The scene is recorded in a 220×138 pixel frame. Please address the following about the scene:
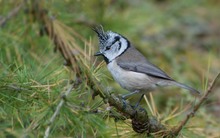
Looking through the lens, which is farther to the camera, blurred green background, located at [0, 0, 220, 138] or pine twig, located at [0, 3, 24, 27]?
pine twig, located at [0, 3, 24, 27]

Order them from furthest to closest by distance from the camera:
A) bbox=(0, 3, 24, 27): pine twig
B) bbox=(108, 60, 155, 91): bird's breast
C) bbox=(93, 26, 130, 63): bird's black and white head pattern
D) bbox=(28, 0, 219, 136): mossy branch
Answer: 1. bbox=(0, 3, 24, 27): pine twig
2. bbox=(108, 60, 155, 91): bird's breast
3. bbox=(93, 26, 130, 63): bird's black and white head pattern
4. bbox=(28, 0, 219, 136): mossy branch

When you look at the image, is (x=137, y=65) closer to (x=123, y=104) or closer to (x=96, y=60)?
(x=96, y=60)

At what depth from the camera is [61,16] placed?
9.84 feet

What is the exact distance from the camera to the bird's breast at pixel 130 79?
7.98 ft

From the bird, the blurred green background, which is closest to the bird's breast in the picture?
the bird

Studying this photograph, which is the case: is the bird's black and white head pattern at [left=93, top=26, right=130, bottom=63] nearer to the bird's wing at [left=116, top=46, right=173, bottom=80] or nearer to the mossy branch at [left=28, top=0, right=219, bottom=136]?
the bird's wing at [left=116, top=46, right=173, bottom=80]

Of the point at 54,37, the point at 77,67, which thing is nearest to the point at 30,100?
the point at 77,67

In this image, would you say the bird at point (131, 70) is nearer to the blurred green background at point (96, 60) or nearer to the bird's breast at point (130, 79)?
the bird's breast at point (130, 79)

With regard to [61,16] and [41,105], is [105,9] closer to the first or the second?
[61,16]

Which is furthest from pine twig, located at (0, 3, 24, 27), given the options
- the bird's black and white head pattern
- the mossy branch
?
the bird's black and white head pattern

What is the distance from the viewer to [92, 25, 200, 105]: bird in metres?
2.44

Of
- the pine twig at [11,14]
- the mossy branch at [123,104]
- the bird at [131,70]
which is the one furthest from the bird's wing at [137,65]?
the pine twig at [11,14]

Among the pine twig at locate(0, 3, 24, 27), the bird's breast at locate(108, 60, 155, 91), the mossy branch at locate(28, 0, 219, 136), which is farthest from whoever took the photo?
the pine twig at locate(0, 3, 24, 27)

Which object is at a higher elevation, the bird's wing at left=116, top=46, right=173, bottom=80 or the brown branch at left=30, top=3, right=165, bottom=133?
the brown branch at left=30, top=3, right=165, bottom=133
